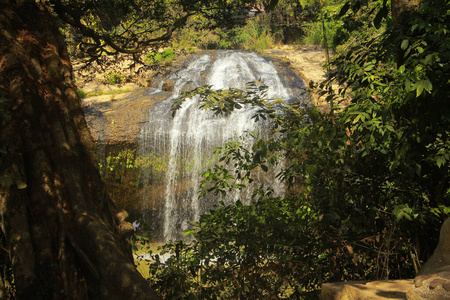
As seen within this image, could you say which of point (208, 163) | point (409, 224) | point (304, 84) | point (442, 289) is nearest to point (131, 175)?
point (208, 163)

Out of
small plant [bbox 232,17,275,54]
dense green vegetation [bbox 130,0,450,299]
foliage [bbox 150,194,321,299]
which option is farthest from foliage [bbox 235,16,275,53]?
foliage [bbox 150,194,321,299]

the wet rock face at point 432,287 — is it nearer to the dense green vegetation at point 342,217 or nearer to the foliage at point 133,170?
the dense green vegetation at point 342,217

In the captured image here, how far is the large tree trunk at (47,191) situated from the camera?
295 centimetres

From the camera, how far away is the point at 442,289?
2.18 meters

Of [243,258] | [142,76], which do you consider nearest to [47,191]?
[243,258]

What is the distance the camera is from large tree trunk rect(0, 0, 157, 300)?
295 centimetres

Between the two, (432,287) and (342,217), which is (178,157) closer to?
(342,217)

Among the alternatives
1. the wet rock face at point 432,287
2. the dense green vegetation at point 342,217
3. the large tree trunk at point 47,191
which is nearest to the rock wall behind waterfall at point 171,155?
the dense green vegetation at point 342,217

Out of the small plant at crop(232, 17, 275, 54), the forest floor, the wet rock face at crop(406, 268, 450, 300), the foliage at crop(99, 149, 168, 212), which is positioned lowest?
the foliage at crop(99, 149, 168, 212)

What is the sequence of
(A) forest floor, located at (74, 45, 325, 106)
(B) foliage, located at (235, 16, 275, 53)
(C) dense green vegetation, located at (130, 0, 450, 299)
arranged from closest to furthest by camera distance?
(C) dense green vegetation, located at (130, 0, 450, 299) → (A) forest floor, located at (74, 45, 325, 106) → (B) foliage, located at (235, 16, 275, 53)

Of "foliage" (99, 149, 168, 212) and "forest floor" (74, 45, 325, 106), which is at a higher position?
"forest floor" (74, 45, 325, 106)

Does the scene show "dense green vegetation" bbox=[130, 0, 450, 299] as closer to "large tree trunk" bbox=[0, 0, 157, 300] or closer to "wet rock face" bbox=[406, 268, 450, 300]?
"large tree trunk" bbox=[0, 0, 157, 300]

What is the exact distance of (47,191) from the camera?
3193mm

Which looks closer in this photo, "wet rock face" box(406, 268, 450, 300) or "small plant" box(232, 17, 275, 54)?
"wet rock face" box(406, 268, 450, 300)
